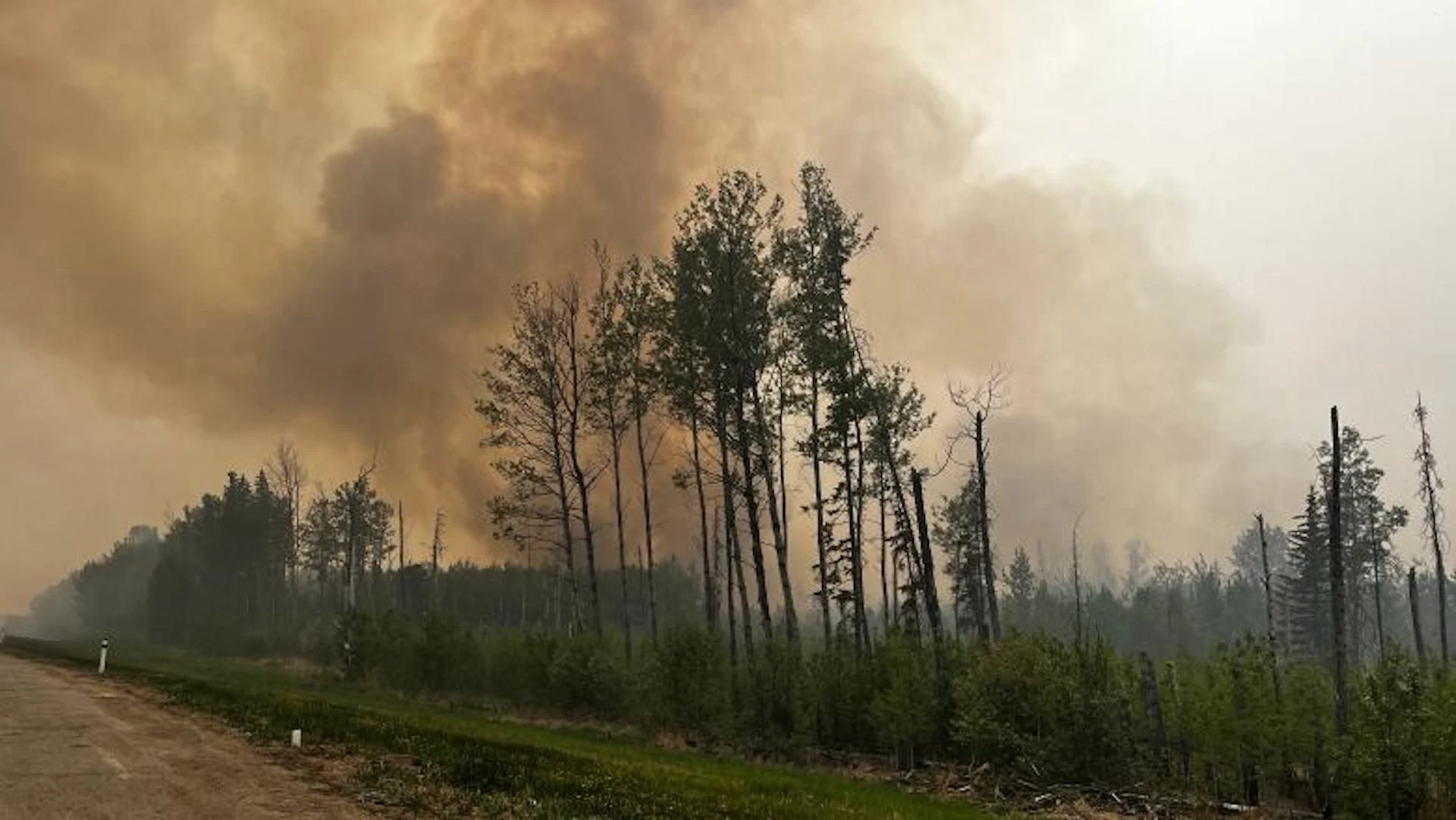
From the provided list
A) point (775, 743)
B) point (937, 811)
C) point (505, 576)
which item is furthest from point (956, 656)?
point (505, 576)

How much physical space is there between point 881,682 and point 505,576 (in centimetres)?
10553

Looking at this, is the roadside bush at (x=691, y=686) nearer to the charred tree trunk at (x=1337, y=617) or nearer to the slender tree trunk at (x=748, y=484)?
the slender tree trunk at (x=748, y=484)

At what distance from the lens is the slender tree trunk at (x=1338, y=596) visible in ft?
70.8

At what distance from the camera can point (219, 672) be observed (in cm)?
5325

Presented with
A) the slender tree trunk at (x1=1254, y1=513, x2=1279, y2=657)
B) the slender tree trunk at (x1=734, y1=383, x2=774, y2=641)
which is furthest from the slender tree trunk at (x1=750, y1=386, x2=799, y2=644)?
the slender tree trunk at (x1=1254, y1=513, x2=1279, y2=657)

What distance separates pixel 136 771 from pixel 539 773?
6.56 meters

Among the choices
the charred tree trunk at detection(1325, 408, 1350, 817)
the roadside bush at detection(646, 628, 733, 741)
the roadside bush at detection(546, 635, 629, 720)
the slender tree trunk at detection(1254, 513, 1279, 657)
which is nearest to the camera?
the charred tree trunk at detection(1325, 408, 1350, 817)

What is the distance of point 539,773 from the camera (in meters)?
16.0

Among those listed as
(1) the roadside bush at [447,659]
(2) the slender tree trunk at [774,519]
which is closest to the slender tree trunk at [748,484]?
(2) the slender tree trunk at [774,519]

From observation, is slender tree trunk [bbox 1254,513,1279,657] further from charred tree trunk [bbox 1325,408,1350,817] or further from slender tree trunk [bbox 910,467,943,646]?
slender tree trunk [bbox 910,467,943,646]

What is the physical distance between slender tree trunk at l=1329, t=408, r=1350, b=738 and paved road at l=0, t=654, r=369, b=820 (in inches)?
836

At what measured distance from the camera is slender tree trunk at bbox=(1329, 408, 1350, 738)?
21594 mm

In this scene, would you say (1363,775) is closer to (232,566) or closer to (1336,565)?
(1336,565)

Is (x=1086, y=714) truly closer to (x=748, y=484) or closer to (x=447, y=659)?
(x=748, y=484)
